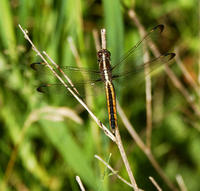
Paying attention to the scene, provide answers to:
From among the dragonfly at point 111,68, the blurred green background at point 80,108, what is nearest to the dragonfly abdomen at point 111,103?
the dragonfly at point 111,68

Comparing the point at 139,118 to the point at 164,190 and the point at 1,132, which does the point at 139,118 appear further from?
the point at 1,132

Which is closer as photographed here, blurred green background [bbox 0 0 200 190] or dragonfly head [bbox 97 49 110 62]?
dragonfly head [bbox 97 49 110 62]

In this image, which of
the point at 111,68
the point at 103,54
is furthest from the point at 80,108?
the point at 103,54

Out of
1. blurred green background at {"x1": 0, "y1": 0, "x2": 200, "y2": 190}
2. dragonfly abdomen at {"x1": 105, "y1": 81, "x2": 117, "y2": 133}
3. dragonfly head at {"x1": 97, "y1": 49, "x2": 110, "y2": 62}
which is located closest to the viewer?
dragonfly abdomen at {"x1": 105, "y1": 81, "x2": 117, "y2": 133}

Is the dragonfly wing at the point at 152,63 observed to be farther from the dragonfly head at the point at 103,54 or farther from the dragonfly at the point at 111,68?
the dragonfly head at the point at 103,54

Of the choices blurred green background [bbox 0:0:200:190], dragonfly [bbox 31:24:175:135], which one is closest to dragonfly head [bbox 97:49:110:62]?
dragonfly [bbox 31:24:175:135]

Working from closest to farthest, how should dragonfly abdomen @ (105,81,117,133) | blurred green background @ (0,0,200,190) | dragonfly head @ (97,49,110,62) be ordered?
dragonfly abdomen @ (105,81,117,133) → dragonfly head @ (97,49,110,62) → blurred green background @ (0,0,200,190)

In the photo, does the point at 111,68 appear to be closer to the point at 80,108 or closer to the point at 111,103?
the point at 111,103

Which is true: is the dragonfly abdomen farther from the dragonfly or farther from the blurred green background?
the blurred green background
